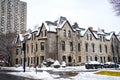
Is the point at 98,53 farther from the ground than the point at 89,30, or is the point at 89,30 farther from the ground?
the point at 89,30

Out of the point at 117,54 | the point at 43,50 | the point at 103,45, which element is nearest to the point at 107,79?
the point at 43,50

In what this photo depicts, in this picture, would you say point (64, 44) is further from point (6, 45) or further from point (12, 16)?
point (12, 16)

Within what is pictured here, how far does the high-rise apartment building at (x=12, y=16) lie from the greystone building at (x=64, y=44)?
7338cm

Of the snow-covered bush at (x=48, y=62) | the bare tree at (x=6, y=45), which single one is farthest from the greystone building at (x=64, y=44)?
the bare tree at (x=6, y=45)

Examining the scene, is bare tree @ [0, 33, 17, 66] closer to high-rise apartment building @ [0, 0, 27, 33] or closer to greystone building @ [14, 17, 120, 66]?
greystone building @ [14, 17, 120, 66]

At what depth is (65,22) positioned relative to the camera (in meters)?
58.3

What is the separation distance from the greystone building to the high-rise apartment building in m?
73.4

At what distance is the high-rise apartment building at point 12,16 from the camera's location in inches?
5551

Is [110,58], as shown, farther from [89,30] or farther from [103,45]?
[89,30]

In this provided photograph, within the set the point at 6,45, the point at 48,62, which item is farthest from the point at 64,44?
the point at 6,45

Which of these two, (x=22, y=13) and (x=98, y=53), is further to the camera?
(x=22, y=13)

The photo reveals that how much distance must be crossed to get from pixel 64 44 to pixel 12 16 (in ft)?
320

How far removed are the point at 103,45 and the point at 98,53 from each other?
363cm

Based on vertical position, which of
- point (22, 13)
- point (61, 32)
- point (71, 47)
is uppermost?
point (22, 13)
